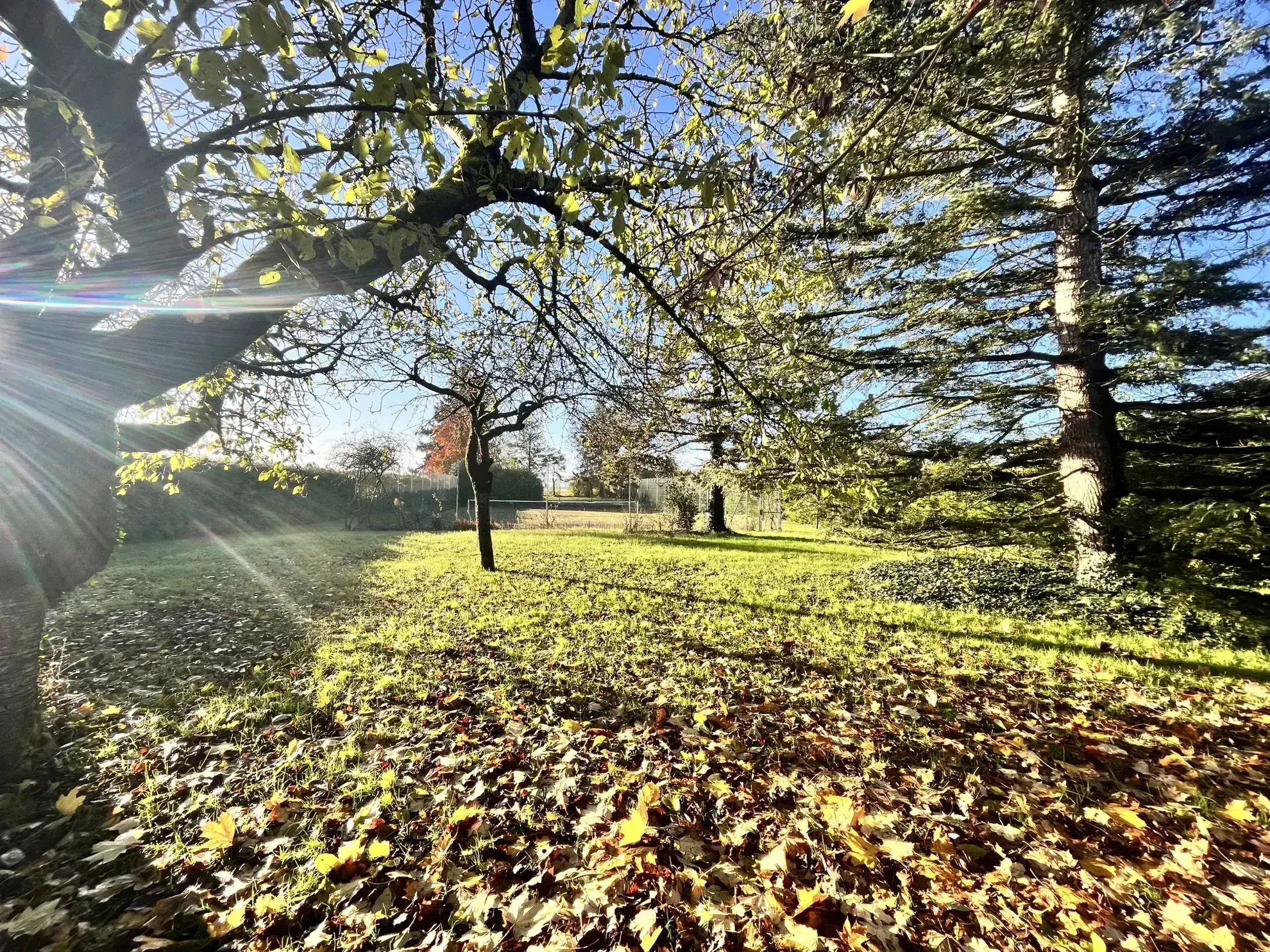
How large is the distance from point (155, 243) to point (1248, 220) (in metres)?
10.1

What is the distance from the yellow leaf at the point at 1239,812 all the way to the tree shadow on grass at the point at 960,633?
2.94 m

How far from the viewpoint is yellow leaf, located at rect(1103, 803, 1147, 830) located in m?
2.38

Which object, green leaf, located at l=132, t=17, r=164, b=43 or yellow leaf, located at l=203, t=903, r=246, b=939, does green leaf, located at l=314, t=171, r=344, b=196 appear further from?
yellow leaf, located at l=203, t=903, r=246, b=939

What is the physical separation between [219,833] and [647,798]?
2.14 metres

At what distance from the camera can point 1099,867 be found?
2.09 meters

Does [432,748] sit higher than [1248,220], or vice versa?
[1248,220]

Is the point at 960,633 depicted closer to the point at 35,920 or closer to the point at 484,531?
the point at 35,920

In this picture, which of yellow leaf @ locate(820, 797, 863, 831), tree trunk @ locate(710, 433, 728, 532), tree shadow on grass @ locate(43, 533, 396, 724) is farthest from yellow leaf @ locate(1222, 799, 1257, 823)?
tree trunk @ locate(710, 433, 728, 532)

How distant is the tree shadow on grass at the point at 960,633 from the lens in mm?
4695

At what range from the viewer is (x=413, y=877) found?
212 centimetres

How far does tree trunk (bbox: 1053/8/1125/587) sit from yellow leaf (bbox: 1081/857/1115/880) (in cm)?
579

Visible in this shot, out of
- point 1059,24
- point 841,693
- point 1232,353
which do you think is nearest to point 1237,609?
point 1232,353

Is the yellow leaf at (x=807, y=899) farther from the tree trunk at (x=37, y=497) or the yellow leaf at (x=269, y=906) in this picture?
the tree trunk at (x=37, y=497)

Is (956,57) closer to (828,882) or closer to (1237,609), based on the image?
(828,882)
